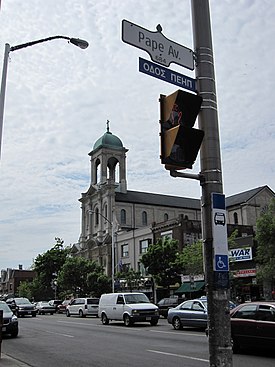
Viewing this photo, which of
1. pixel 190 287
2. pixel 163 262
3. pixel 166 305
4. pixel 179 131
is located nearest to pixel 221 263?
pixel 179 131

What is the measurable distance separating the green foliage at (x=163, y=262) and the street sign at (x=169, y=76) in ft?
129

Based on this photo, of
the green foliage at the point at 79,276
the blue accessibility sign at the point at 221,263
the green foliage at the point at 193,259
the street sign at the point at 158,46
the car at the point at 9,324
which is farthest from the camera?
the green foliage at the point at 79,276

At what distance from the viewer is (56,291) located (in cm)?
7644

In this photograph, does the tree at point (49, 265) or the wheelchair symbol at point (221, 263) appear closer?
the wheelchair symbol at point (221, 263)

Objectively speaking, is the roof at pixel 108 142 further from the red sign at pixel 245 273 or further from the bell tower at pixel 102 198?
the red sign at pixel 245 273

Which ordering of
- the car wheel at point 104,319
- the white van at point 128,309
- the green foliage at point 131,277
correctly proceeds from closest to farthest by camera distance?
the white van at point 128,309
the car wheel at point 104,319
the green foliage at point 131,277

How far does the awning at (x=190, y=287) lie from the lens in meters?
42.1

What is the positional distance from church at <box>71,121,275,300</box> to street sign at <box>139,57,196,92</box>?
49304 mm

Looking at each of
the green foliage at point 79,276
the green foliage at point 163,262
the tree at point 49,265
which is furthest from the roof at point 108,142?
the green foliage at point 163,262

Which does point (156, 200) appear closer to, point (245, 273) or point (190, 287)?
point (190, 287)

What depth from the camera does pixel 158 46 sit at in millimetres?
5871

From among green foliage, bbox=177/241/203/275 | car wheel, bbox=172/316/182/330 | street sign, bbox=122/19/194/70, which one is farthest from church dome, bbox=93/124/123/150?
street sign, bbox=122/19/194/70

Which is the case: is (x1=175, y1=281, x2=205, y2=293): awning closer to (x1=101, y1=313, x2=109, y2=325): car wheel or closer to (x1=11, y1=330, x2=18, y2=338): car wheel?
(x1=101, y1=313, x2=109, y2=325): car wheel

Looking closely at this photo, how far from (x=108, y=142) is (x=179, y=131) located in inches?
3096
